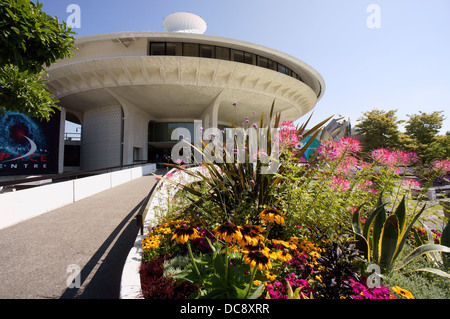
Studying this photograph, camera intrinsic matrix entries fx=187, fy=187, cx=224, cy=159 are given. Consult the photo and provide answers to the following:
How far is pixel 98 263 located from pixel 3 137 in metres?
18.5

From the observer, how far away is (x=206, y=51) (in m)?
17.2

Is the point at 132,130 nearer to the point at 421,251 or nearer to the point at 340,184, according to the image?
the point at 340,184

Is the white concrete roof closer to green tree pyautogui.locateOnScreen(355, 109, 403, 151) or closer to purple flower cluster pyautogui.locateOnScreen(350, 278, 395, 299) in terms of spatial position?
green tree pyautogui.locateOnScreen(355, 109, 403, 151)

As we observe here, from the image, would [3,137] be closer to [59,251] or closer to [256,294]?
[59,251]

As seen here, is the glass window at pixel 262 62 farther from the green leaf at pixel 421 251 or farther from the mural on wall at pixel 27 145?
the green leaf at pixel 421 251

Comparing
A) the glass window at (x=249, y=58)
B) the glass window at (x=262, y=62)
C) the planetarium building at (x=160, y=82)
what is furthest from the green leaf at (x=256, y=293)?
the glass window at (x=262, y=62)

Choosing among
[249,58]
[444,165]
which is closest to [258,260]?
[444,165]

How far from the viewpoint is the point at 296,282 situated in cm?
157

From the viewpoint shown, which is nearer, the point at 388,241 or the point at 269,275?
the point at 269,275

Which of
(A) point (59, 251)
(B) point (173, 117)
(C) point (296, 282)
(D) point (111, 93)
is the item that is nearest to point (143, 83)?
(D) point (111, 93)

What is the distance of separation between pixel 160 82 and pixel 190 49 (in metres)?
4.29

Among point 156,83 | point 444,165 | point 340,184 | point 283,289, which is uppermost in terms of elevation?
point 156,83

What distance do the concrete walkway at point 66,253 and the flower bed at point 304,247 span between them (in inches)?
35.3

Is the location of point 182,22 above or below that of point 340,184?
Result: above
